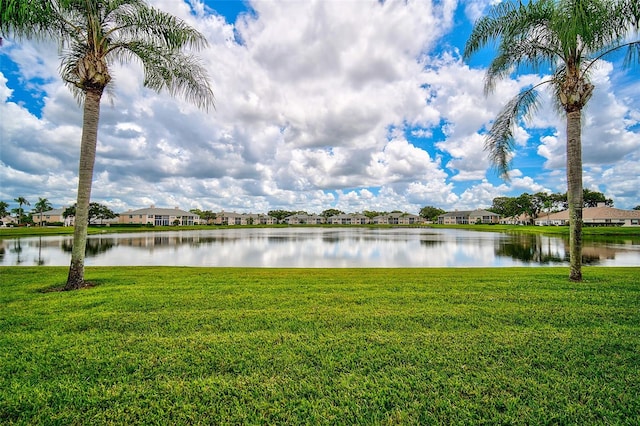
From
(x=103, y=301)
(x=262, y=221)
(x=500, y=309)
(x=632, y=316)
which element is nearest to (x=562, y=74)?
(x=632, y=316)

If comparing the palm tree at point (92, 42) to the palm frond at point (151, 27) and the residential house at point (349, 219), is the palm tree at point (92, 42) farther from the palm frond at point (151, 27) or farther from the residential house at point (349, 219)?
the residential house at point (349, 219)

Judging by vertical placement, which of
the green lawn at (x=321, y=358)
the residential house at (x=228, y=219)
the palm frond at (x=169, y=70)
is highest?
the palm frond at (x=169, y=70)

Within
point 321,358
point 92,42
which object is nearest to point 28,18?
point 92,42

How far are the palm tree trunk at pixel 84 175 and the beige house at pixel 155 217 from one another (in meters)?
100

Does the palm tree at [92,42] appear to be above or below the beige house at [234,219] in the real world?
above

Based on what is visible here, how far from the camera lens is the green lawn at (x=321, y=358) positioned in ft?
9.72

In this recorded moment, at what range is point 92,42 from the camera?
27.9 feet

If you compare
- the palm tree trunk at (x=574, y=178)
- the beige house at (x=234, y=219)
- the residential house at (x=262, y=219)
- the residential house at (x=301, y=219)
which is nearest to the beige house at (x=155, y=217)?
the beige house at (x=234, y=219)

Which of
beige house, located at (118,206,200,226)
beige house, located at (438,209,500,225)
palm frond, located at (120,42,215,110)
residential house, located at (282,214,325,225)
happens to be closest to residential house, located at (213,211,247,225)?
residential house, located at (282,214,325,225)

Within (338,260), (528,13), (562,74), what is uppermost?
(528,13)

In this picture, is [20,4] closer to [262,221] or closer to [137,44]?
[137,44]

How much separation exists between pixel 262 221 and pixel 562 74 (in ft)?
466

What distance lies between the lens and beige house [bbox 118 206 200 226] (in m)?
100

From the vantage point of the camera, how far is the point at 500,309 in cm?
595
